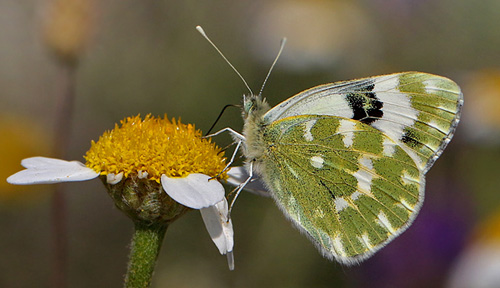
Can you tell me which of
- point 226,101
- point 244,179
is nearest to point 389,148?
point 244,179

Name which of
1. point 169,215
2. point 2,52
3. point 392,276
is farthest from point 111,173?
point 2,52

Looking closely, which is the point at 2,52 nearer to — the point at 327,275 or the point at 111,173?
the point at 327,275

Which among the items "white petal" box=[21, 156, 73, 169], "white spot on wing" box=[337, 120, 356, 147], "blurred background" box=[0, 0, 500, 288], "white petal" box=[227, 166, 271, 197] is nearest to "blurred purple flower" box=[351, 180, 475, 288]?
"blurred background" box=[0, 0, 500, 288]

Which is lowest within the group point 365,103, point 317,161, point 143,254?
point 143,254

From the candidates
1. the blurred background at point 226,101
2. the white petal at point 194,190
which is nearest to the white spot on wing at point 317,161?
the white petal at point 194,190

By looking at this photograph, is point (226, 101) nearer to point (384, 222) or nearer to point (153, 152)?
point (384, 222)

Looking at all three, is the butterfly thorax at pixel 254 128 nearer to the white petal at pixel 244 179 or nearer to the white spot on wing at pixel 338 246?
the white petal at pixel 244 179

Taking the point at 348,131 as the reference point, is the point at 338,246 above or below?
below
